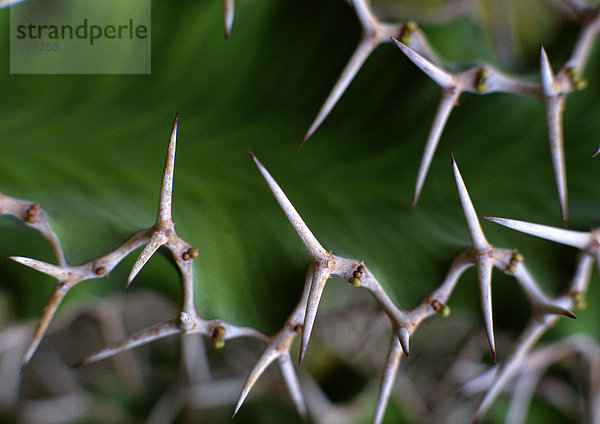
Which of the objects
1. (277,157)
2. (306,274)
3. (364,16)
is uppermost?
(364,16)

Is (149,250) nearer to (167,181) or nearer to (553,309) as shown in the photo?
(167,181)

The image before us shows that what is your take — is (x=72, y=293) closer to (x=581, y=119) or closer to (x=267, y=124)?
(x=267, y=124)

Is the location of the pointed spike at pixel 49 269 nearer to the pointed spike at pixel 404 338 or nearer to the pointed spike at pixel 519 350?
the pointed spike at pixel 404 338

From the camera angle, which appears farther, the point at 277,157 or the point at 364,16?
the point at 277,157

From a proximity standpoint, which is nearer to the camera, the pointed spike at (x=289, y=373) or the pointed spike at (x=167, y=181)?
the pointed spike at (x=167, y=181)

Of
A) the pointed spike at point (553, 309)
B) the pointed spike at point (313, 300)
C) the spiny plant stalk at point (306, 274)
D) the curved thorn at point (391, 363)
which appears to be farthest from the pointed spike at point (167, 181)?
the pointed spike at point (553, 309)

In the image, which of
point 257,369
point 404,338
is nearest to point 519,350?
point 404,338
